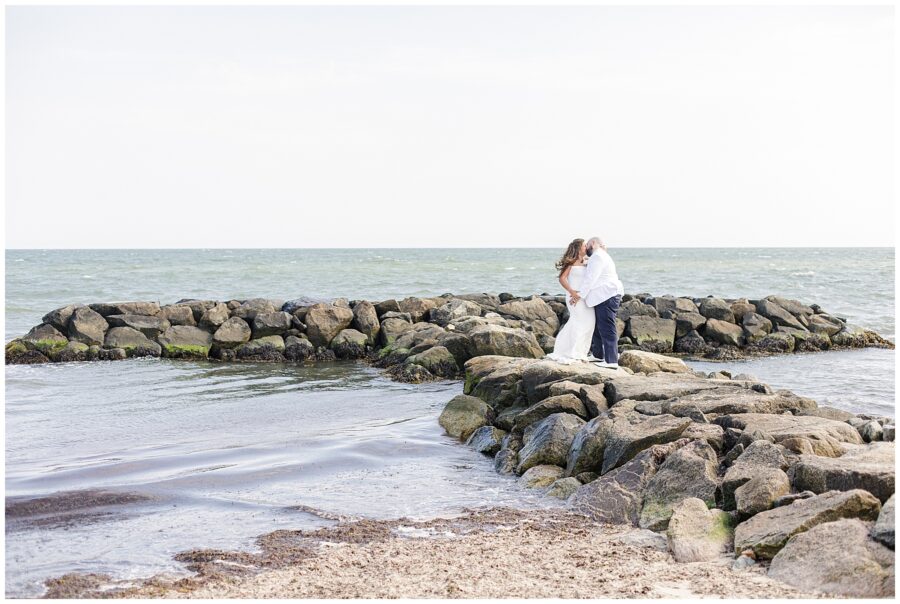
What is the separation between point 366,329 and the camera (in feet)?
59.8

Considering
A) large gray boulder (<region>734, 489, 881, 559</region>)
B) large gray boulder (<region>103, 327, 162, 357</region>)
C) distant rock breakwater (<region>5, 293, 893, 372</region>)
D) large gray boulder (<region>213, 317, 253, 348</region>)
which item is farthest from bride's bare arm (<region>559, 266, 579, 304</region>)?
large gray boulder (<region>103, 327, 162, 357</region>)

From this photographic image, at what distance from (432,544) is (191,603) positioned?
6.03 feet

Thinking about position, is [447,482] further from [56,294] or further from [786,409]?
[56,294]

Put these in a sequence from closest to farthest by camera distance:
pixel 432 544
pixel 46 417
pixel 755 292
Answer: pixel 432 544 → pixel 46 417 → pixel 755 292

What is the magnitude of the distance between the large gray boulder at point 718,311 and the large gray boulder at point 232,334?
1066 cm

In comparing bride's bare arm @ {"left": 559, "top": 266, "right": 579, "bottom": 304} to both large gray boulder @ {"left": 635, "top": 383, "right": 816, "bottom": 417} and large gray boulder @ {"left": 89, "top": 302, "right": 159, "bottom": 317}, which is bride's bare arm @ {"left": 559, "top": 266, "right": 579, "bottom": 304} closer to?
large gray boulder @ {"left": 635, "top": 383, "right": 816, "bottom": 417}

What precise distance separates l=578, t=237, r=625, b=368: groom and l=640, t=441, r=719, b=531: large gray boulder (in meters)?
4.70

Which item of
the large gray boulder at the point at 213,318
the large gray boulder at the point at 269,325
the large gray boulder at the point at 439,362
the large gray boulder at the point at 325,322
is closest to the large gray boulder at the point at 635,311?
the large gray boulder at the point at 439,362

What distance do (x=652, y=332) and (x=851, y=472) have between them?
1310 cm

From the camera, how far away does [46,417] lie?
11.3 metres

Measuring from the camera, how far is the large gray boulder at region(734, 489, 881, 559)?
5301 mm

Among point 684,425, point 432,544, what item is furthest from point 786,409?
point 432,544

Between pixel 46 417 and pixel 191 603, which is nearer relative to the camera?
pixel 191 603

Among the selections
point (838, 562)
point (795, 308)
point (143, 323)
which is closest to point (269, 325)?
point (143, 323)
